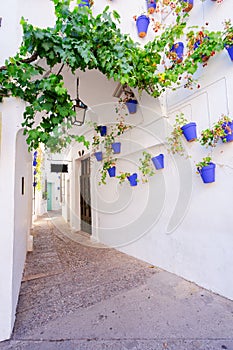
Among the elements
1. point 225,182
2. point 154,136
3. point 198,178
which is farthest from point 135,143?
point 225,182

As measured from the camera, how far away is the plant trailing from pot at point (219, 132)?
256 centimetres

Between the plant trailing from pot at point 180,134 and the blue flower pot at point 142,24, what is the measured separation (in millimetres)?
1471

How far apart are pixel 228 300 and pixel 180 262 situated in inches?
32.8

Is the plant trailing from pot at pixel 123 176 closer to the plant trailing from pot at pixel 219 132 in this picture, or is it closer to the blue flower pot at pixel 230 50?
the plant trailing from pot at pixel 219 132

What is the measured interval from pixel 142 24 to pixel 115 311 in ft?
13.6

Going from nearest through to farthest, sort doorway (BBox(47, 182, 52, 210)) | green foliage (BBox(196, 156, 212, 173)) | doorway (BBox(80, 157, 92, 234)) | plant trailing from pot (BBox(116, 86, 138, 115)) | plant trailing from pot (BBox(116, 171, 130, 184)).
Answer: green foliage (BBox(196, 156, 212, 173)), plant trailing from pot (BBox(116, 86, 138, 115)), plant trailing from pot (BBox(116, 171, 130, 184)), doorway (BBox(80, 157, 92, 234)), doorway (BBox(47, 182, 52, 210))

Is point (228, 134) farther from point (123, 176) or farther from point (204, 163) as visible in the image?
point (123, 176)

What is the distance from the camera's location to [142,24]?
11.0 ft

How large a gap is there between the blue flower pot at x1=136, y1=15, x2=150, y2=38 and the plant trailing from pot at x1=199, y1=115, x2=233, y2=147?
1968 millimetres

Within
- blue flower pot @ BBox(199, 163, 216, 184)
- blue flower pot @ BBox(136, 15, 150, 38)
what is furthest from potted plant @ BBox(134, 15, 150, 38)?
blue flower pot @ BBox(199, 163, 216, 184)

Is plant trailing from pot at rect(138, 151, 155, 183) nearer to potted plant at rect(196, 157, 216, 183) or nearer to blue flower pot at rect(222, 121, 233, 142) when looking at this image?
potted plant at rect(196, 157, 216, 183)

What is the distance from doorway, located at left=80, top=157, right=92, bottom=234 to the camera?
6.79 metres

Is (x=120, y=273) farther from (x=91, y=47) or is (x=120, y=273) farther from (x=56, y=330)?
(x=91, y=47)

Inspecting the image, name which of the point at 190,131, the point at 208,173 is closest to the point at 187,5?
the point at 190,131
